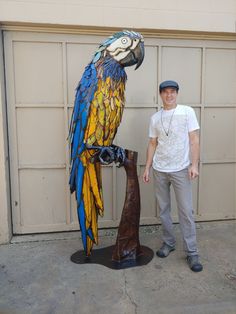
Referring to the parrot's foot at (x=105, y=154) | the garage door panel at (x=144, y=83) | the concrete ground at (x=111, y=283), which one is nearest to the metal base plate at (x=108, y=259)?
the concrete ground at (x=111, y=283)

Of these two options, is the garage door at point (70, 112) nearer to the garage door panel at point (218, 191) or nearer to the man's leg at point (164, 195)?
the garage door panel at point (218, 191)

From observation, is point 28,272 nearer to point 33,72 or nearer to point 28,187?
point 28,187

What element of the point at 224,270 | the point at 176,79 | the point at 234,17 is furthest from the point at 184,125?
the point at 234,17

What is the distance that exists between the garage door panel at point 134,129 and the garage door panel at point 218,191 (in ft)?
2.84

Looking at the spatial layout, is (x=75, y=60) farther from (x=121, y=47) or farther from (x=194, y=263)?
(x=194, y=263)

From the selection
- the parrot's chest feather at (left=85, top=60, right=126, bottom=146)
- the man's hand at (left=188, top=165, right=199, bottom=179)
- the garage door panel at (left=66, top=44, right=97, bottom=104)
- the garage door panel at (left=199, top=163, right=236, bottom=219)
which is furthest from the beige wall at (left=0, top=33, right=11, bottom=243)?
the garage door panel at (left=199, top=163, right=236, bottom=219)

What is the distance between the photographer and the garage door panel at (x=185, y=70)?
354 cm

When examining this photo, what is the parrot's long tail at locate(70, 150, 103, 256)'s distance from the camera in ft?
8.80

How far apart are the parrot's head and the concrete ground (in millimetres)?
1836

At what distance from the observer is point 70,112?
11.3 feet

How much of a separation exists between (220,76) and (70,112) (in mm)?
1831

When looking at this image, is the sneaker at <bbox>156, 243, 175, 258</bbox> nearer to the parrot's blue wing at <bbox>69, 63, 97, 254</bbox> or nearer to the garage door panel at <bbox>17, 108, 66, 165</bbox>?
the parrot's blue wing at <bbox>69, 63, 97, 254</bbox>

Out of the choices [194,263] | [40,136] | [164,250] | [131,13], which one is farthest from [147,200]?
[131,13]

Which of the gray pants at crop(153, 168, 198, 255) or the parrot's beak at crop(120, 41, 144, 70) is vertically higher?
the parrot's beak at crop(120, 41, 144, 70)
